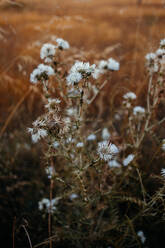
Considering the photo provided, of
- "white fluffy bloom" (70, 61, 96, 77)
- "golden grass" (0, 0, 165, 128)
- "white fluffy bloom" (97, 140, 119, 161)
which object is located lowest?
"white fluffy bloom" (97, 140, 119, 161)

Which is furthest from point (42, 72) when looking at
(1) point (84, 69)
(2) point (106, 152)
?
(2) point (106, 152)

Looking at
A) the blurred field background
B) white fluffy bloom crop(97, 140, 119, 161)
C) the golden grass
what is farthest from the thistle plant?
the golden grass

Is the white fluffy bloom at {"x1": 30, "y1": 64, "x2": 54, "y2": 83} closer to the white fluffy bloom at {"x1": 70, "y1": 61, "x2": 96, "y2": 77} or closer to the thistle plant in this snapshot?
the thistle plant

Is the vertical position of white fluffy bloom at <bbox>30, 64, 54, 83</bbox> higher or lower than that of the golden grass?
lower

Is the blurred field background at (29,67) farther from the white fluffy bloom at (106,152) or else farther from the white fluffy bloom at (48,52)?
the white fluffy bloom at (106,152)

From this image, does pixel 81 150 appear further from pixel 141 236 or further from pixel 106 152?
pixel 141 236

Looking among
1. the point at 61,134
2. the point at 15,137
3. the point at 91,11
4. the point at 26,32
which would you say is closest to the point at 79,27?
the point at 26,32

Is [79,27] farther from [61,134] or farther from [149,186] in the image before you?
[61,134]
